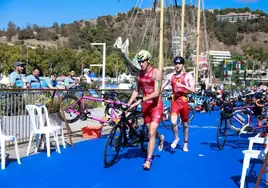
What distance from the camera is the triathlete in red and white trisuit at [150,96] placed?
20.5 feet

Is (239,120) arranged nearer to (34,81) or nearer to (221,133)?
(221,133)

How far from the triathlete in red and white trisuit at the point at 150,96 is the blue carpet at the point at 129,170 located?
0.48 meters

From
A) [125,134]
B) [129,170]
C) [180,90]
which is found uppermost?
[180,90]

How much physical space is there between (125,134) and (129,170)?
827 mm

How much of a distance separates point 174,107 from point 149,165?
2066 mm

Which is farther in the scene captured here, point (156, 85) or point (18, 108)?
point (18, 108)

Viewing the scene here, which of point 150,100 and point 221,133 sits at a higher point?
point 150,100

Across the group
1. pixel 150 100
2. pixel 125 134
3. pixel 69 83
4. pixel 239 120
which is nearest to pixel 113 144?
pixel 125 134

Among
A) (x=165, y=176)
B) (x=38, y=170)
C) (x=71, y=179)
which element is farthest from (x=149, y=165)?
(x=38, y=170)

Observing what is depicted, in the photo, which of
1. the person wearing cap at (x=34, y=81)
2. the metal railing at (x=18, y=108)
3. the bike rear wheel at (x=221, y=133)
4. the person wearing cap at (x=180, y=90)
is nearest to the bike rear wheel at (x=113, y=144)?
the person wearing cap at (x=180, y=90)

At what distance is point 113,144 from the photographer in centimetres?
646

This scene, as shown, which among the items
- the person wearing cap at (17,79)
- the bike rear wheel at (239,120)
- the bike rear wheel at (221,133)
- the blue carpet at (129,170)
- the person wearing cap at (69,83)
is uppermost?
the person wearing cap at (17,79)

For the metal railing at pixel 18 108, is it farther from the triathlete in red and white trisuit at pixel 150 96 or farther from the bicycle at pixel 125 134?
the triathlete in red and white trisuit at pixel 150 96

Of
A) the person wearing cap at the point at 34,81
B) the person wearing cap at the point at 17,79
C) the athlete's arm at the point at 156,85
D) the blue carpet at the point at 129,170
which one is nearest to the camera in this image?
the blue carpet at the point at 129,170
